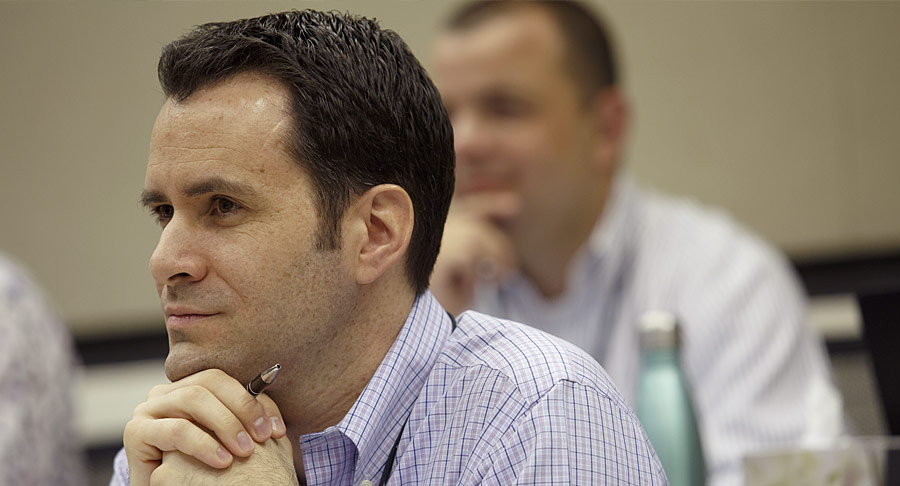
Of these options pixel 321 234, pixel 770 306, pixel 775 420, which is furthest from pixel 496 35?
pixel 321 234

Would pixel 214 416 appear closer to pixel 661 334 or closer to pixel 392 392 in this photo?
pixel 392 392

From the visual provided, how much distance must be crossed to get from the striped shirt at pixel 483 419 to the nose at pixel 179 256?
0.17 metres

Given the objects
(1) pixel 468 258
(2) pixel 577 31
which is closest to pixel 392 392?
(1) pixel 468 258

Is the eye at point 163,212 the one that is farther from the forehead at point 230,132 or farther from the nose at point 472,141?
the nose at point 472,141

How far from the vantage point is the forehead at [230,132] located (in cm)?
80

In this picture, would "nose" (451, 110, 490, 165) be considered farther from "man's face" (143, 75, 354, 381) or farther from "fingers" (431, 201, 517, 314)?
"man's face" (143, 75, 354, 381)

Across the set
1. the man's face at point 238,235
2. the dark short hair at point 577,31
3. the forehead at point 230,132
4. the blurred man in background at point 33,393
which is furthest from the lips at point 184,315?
the dark short hair at point 577,31

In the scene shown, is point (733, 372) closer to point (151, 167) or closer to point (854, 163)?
point (854, 163)

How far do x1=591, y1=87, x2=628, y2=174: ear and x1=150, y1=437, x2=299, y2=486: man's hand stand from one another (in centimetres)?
146

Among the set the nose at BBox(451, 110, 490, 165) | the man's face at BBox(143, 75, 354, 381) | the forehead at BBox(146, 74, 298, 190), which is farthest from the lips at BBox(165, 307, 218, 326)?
the nose at BBox(451, 110, 490, 165)

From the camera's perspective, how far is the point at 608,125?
2.19m

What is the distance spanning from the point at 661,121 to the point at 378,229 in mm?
1788

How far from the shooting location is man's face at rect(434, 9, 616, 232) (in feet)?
6.59

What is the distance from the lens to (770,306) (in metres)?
1.90
